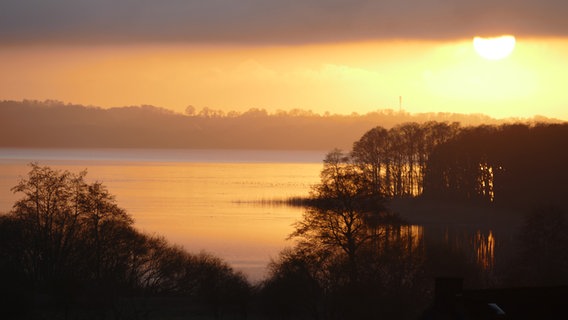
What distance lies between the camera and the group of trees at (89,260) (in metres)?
49.7

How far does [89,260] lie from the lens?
190 ft

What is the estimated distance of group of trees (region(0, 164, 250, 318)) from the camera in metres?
49.7

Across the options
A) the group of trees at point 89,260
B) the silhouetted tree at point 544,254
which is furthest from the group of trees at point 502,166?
the group of trees at point 89,260

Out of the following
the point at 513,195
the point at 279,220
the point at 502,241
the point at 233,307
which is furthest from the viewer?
the point at 513,195

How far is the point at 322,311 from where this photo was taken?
47156 mm

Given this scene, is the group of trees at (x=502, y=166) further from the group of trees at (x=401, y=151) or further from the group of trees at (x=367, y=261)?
the group of trees at (x=367, y=261)

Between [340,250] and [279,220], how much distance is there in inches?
1854

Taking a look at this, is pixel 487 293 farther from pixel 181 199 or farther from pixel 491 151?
pixel 181 199

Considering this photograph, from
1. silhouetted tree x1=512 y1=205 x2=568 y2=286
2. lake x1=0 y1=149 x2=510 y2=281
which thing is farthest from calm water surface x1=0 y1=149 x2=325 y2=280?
silhouetted tree x1=512 y1=205 x2=568 y2=286

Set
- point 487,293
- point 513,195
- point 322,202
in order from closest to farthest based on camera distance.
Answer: point 487,293 < point 322,202 < point 513,195

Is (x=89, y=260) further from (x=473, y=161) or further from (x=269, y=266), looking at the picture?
(x=473, y=161)

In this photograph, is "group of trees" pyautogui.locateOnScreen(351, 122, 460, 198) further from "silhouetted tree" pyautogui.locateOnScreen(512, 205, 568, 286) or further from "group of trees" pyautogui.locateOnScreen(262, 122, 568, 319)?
"silhouetted tree" pyautogui.locateOnScreen(512, 205, 568, 286)

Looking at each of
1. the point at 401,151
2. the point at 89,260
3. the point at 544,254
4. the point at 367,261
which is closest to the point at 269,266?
the point at 89,260

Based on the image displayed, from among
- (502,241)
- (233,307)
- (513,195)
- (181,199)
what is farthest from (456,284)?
(181,199)
